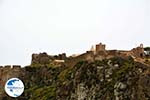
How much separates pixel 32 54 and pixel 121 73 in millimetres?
28752

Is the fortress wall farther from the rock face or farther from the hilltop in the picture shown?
the rock face

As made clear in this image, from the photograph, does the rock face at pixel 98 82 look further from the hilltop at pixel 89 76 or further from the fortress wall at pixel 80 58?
the fortress wall at pixel 80 58

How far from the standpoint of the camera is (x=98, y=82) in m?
89.2

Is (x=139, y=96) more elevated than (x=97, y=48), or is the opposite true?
(x=97, y=48)

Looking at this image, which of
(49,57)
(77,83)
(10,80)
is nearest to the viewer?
(77,83)

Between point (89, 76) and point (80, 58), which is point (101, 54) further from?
point (80, 58)

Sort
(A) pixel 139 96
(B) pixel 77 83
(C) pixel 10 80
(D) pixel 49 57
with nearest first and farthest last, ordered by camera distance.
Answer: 1. (A) pixel 139 96
2. (B) pixel 77 83
3. (C) pixel 10 80
4. (D) pixel 49 57

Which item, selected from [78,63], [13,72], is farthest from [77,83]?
[13,72]

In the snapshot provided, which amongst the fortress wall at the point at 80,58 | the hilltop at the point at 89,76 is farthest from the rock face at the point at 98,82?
the fortress wall at the point at 80,58

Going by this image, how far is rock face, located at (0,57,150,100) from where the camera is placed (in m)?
84.8

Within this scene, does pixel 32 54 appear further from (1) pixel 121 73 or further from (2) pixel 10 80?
(1) pixel 121 73

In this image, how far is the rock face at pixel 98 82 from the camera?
84.8 metres

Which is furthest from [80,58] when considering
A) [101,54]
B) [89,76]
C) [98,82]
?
[98,82]

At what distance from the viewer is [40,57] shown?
113000 millimetres
